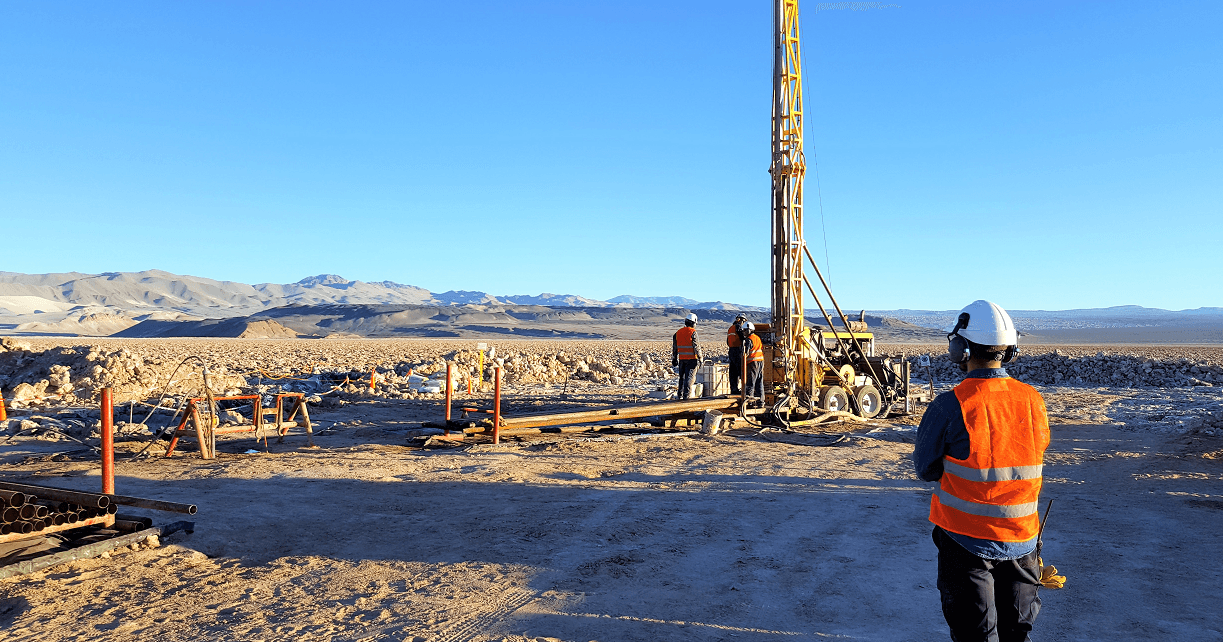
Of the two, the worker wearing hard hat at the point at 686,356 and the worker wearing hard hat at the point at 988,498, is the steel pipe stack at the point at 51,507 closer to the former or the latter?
the worker wearing hard hat at the point at 988,498

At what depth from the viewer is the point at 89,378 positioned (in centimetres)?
1927

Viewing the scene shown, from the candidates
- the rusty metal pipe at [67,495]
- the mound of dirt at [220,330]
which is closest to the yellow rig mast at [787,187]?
the rusty metal pipe at [67,495]

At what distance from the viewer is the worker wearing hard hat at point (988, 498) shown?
10.5 ft

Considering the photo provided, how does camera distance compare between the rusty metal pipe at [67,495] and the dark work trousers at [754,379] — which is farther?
the dark work trousers at [754,379]

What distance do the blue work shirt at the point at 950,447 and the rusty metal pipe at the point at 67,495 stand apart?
609cm

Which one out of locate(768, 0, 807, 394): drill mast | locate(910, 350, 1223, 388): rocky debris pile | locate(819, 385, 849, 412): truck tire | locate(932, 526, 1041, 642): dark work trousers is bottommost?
locate(910, 350, 1223, 388): rocky debris pile

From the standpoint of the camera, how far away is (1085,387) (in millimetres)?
26047

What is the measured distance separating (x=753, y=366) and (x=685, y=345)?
1381 millimetres

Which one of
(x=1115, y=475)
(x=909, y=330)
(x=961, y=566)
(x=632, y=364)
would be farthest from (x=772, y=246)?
(x=909, y=330)

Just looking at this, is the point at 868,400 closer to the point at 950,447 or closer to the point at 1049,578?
the point at 1049,578

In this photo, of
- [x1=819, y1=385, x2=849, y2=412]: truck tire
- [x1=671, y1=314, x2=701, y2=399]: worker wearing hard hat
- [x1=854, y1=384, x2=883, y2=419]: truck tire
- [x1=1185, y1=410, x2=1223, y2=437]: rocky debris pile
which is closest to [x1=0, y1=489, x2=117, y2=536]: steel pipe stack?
[x1=671, y1=314, x2=701, y2=399]: worker wearing hard hat

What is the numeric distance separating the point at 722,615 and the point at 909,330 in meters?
125

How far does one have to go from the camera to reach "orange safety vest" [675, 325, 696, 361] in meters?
15.2

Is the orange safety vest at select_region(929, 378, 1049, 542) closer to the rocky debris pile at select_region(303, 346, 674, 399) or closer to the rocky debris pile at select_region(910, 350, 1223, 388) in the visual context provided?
the rocky debris pile at select_region(303, 346, 674, 399)
